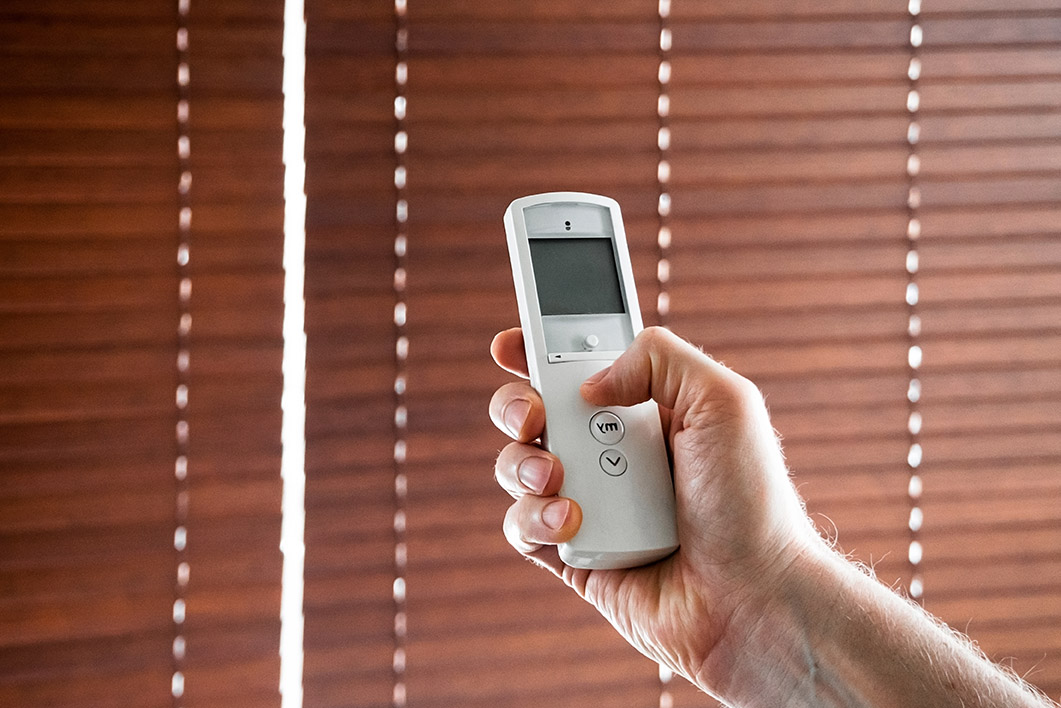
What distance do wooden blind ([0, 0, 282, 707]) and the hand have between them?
54 centimetres

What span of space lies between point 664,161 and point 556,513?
697mm

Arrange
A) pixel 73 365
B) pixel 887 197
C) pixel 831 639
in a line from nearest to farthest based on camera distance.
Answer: pixel 831 639 < pixel 73 365 < pixel 887 197

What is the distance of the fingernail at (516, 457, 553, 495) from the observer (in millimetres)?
782

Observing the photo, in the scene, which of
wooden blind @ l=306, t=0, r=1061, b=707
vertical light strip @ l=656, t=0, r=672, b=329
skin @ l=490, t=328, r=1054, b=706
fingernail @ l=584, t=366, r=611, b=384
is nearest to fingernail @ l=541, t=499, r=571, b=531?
skin @ l=490, t=328, r=1054, b=706

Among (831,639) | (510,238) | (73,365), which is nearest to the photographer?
(831,639)

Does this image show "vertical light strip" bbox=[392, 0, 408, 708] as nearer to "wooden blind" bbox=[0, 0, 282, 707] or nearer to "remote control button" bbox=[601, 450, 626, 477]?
"wooden blind" bbox=[0, 0, 282, 707]

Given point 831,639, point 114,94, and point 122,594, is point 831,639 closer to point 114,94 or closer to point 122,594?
point 122,594

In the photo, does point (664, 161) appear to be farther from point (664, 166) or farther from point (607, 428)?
point (607, 428)

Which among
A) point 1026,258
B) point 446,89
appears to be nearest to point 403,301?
point 446,89

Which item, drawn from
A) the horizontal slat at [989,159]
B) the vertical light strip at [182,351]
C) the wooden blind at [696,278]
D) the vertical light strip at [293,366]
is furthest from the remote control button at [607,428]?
the horizontal slat at [989,159]

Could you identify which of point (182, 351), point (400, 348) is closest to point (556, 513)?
point (400, 348)

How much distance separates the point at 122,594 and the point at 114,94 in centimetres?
70

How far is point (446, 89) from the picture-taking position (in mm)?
1219

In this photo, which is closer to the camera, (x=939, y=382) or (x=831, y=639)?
(x=831, y=639)
